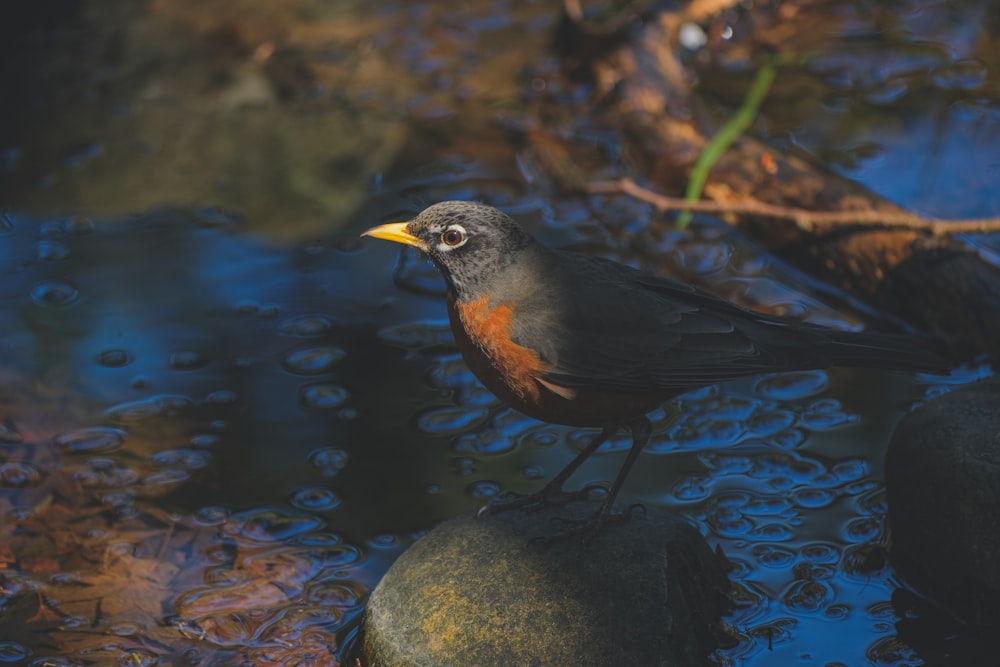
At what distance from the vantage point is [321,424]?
5230 mm

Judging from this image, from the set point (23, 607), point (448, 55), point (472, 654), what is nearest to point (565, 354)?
point (472, 654)

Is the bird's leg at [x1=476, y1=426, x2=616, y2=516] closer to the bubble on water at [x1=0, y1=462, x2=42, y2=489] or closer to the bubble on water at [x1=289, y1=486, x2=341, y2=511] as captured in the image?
the bubble on water at [x1=289, y1=486, x2=341, y2=511]

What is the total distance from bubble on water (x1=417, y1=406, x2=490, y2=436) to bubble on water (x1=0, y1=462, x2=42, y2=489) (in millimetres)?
1641

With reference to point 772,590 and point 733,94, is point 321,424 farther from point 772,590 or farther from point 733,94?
point 733,94

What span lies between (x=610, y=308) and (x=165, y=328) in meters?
2.65

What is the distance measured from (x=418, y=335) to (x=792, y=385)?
6.03 ft

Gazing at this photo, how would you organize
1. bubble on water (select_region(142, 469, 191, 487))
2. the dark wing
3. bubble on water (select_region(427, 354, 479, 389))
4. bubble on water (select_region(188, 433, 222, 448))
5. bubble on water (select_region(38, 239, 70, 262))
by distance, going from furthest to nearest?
bubble on water (select_region(38, 239, 70, 262))
bubble on water (select_region(427, 354, 479, 389))
bubble on water (select_region(188, 433, 222, 448))
bubble on water (select_region(142, 469, 191, 487))
the dark wing

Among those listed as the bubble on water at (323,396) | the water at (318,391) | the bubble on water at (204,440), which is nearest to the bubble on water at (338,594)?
the water at (318,391)

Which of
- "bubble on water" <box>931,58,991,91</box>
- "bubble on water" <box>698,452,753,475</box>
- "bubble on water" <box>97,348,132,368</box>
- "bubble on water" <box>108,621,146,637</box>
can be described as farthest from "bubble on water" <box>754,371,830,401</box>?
"bubble on water" <box>931,58,991,91</box>

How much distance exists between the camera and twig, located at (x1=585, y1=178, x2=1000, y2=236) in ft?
18.1

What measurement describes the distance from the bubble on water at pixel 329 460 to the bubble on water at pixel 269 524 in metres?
0.30

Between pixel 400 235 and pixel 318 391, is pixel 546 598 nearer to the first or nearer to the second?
pixel 400 235

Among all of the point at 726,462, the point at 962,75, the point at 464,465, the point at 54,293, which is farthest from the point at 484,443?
the point at 962,75

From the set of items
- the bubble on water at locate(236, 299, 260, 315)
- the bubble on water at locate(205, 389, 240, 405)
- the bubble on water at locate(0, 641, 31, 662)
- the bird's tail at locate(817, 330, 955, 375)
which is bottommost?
the bubble on water at locate(0, 641, 31, 662)
